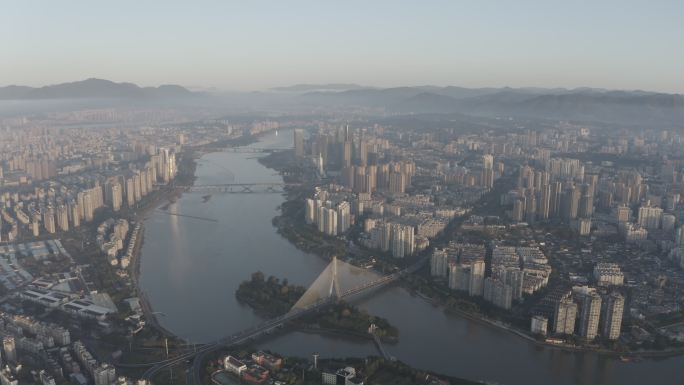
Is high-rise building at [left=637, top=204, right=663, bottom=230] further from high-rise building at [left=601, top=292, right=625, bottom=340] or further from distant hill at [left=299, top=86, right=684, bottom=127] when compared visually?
distant hill at [left=299, top=86, right=684, bottom=127]

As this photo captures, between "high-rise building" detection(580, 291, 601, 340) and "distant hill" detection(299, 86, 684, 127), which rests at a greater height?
"distant hill" detection(299, 86, 684, 127)

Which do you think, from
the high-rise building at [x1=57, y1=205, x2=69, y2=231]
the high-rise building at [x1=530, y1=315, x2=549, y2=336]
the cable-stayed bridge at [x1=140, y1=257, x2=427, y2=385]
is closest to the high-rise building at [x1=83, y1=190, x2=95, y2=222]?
the high-rise building at [x1=57, y1=205, x2=69, y2=231]

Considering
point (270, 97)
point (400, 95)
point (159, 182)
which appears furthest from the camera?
point (270, 97)

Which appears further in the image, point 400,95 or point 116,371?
point 400,95

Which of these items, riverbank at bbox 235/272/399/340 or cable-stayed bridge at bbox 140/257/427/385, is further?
riverbank at bbox 235/272/399/340

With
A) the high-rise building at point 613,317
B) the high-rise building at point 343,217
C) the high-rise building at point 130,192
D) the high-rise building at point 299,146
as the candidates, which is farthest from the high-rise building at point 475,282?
the high-rise building at point 299,146

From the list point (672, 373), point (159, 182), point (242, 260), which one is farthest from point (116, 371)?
A: point (159, 182)

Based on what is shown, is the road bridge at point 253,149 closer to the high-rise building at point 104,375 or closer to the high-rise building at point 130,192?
the high-rise building at point 130,192

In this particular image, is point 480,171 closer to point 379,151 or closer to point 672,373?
point 379,151
